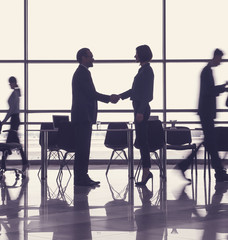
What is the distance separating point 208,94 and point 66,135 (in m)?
1.91

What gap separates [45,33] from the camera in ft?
35.2

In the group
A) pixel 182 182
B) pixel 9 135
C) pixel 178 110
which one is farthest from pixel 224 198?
pixel 178 110

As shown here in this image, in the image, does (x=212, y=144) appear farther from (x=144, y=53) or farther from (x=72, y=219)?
(x=72, y=219)

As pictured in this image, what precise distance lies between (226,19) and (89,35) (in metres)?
2.45

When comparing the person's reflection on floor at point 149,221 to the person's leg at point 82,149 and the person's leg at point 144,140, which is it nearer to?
the person's leg at point 144,140

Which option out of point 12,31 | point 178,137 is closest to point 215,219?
point 178,137

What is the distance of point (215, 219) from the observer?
438cm

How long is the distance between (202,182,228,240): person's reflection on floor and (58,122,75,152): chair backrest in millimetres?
2338

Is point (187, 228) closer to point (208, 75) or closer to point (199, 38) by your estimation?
point (208, 75)

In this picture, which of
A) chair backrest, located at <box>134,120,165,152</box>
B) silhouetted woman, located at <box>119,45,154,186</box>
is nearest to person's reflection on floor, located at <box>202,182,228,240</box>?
silhouetted woman, located at <box>119,45,154,186</box>

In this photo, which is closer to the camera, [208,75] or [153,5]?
[208,75]

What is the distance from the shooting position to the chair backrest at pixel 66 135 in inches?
303

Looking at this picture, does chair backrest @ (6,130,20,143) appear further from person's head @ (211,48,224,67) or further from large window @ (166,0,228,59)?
large window @ (166,0,228,59)

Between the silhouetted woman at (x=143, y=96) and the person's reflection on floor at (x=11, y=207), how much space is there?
1.41m
